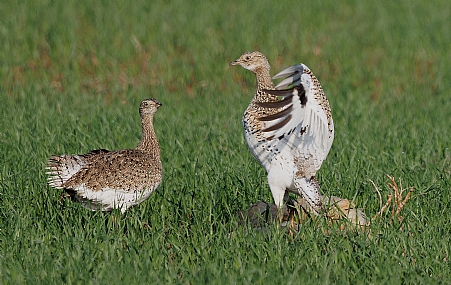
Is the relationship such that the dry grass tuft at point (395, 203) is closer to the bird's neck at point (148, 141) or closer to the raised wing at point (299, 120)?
the raised wing at point (299, 120)

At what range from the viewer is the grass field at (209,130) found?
596cm

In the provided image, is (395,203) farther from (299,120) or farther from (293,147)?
(299,120)

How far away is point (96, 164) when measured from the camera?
6914mm

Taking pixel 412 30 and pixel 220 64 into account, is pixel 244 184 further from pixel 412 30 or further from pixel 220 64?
pixel 412 30

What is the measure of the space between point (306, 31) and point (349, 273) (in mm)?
10236

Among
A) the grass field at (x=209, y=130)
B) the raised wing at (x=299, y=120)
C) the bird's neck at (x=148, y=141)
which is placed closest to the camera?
the grass field at (x=209, y=130)

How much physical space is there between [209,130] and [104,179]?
3161 millimetres

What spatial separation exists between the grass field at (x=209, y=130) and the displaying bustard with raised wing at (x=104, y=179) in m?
0.15

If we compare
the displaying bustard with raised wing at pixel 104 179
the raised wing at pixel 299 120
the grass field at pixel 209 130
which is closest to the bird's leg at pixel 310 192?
the raised wing at pixel 299 120

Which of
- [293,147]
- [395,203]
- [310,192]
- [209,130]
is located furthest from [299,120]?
[209,130]

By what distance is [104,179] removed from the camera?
677 centimetres

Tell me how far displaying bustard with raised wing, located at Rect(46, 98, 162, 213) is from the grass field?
0.15m

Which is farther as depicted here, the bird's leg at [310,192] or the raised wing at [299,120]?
the bird's leg at [310,192]

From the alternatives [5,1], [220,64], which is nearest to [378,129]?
[220,64]
